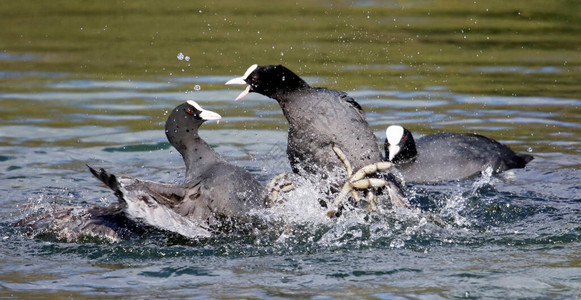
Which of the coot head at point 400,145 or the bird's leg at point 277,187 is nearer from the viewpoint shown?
the bird's leg at point 277,187

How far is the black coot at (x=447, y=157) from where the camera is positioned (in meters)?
6.16

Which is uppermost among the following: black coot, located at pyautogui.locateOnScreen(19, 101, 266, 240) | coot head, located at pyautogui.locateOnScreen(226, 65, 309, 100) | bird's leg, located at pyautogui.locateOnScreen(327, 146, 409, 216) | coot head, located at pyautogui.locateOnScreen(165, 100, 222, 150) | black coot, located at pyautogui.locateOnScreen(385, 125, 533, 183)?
coot head, located at pyautogui.locateOnScreen(226, 65, 309, 100)

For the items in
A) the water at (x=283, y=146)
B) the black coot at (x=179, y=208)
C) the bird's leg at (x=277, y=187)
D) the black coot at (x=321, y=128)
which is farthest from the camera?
the black coot at (x=321, y=128)

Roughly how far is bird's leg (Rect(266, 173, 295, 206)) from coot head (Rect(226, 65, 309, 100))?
1.57ft

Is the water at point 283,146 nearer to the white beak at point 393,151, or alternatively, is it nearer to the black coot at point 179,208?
the black coot at point 179,208

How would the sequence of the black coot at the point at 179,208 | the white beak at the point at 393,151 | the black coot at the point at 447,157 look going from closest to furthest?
the black coot at the point at 179,208
the white beak at the point at 393,151
the black coot at the point at 447,157

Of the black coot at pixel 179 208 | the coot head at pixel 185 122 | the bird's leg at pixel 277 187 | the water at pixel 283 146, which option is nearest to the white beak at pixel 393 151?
the water at pixel 283 146

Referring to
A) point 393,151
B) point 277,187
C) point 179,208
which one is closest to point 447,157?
point 393,151

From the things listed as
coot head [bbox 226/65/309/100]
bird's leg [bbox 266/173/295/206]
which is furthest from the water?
coot head [bbox 226/65/309/100]

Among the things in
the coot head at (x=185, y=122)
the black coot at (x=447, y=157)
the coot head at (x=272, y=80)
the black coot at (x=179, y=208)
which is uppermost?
the coot head at (x=272, y=80)

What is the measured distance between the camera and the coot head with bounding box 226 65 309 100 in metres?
4.96

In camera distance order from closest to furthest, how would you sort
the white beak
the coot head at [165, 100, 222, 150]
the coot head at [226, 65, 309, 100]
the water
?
the water
the coot head at [226, 65, 309, 100]
the coot head at [165, 100, 222, 150]
the white beak

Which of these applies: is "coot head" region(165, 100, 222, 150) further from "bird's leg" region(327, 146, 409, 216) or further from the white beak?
the white beak

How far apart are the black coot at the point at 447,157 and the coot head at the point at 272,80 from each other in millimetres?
1311
